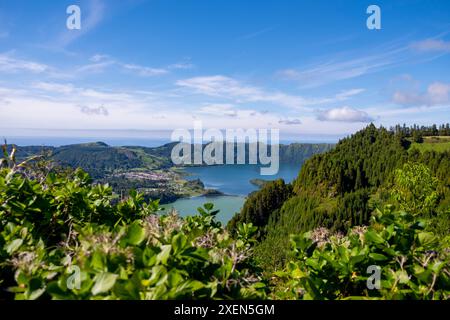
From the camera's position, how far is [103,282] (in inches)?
59.7

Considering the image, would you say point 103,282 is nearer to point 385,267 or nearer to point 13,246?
point 13,246

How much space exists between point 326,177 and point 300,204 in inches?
720

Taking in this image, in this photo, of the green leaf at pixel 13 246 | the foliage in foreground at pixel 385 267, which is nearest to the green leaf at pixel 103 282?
the green leaf at pixel 13 246

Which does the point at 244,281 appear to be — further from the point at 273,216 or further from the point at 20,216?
the point at 273,216

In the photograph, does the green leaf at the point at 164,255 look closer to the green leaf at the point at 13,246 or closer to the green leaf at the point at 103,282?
the green leaf at the point at 103,282

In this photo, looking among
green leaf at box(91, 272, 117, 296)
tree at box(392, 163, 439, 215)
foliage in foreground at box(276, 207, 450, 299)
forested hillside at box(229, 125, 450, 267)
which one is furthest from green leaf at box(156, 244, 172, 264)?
forested hillside at box(229, 125, 450, 267)

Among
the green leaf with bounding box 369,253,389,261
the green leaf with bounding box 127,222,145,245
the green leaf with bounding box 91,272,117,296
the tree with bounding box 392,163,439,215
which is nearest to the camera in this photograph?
the green leaf with bounding box 91,272,117,296

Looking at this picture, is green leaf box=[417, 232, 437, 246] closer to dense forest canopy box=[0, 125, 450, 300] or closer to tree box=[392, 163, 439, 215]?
dense forest canopy box=[0, 125, 450, 300]

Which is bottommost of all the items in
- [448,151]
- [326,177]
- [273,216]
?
[273,216]

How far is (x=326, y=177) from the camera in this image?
400 feet

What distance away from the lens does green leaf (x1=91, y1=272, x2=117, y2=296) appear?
1496mm

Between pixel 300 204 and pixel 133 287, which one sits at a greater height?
pixel 133 287
